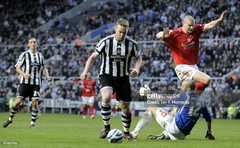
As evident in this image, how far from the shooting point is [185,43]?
13312mm

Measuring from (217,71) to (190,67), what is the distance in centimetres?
1876

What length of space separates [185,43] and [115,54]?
2.29 m

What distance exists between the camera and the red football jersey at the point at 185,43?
Result: 13.3 m

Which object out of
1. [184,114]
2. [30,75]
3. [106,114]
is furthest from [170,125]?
[30,75]

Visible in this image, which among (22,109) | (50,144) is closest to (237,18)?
(22,109)

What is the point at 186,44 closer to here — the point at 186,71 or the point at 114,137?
the point at 186,71

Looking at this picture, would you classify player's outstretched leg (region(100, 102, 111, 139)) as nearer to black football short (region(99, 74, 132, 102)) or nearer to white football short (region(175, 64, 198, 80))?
black football short (region(99, 74, 132, 102))

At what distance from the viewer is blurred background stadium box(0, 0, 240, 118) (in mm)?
31469

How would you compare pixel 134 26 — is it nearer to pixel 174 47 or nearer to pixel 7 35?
pixel 7 35

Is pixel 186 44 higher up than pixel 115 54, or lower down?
higher up

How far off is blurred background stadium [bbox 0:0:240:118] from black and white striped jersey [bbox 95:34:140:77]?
16706mm

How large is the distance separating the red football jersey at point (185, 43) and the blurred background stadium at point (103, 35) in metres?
14.9

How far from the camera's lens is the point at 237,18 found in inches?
1355

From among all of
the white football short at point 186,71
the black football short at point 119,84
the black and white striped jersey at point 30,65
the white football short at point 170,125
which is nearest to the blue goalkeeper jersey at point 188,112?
the white football short at point 170,125
